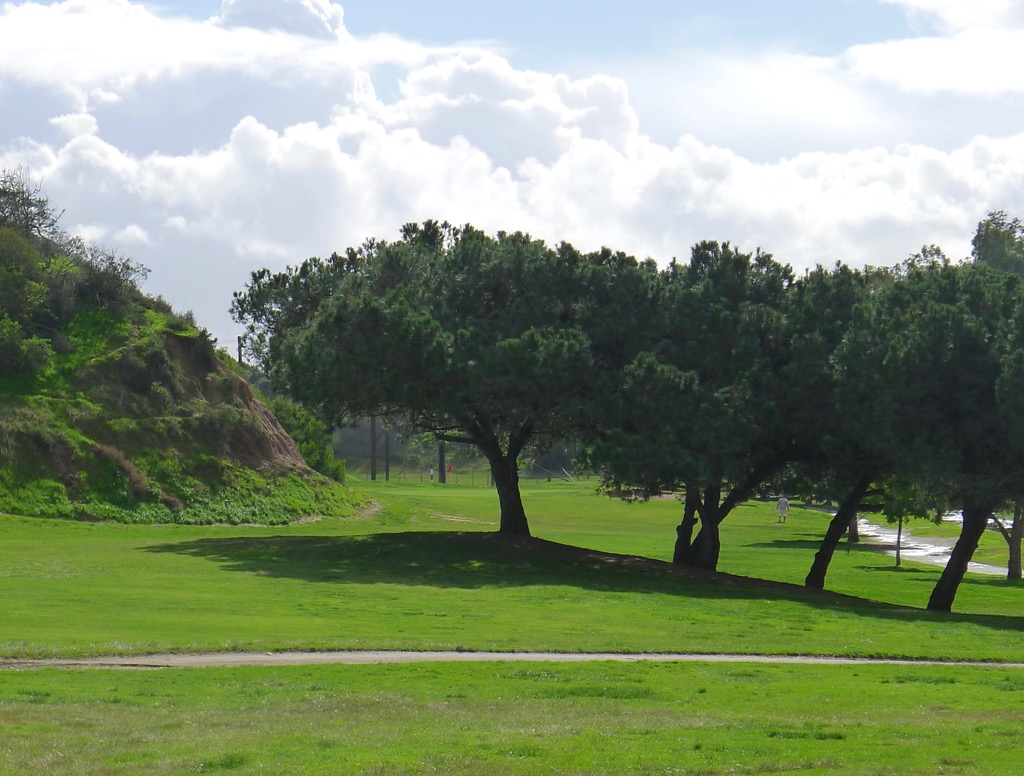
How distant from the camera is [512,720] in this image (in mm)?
14188

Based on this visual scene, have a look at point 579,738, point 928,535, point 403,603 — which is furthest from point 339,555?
point 928,535

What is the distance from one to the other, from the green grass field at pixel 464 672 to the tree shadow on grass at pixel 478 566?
160mm

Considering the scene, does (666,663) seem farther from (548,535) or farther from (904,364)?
(548,535)

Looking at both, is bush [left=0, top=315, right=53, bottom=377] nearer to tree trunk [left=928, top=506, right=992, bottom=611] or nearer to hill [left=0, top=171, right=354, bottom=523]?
hill [left=0, top=171, right=354, bottom=523]

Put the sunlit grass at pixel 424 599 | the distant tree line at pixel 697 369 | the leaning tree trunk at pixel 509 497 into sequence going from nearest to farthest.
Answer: the sunlit grass at pixel 424 599 → the distant tree line at pixel 697 369 → the leaning tree trunk at pixel 509 497

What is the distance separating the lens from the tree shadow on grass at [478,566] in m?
34.5

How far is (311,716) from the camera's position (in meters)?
14.2

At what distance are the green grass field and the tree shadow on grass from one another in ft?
0.53

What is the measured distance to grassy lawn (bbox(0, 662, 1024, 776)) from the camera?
11266 millimetres

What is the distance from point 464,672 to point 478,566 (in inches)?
772

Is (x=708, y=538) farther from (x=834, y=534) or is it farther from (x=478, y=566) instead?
(x=478, y=566)

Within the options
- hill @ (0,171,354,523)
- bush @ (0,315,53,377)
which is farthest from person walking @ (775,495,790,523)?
bush @ (0,315,53,377)

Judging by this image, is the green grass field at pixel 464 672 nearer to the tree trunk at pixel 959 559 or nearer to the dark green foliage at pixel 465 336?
the tree trunk at pixel 959 559

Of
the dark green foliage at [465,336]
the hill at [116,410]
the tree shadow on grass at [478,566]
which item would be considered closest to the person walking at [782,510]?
the hill at [116,410]
